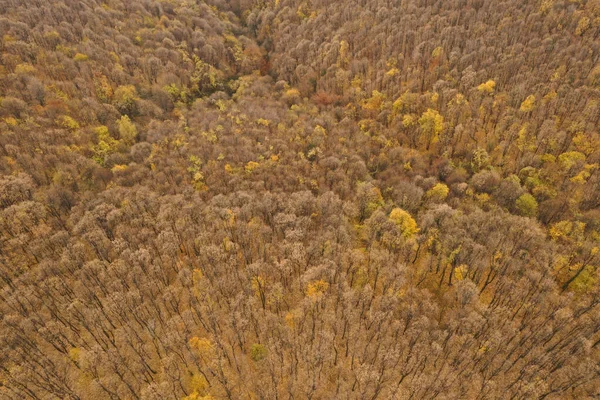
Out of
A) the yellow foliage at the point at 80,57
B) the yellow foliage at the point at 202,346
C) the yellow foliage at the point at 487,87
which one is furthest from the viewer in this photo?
the yellow foliage at the point at 80,57

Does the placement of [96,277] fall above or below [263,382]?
above

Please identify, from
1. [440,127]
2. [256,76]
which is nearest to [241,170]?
[440,127]

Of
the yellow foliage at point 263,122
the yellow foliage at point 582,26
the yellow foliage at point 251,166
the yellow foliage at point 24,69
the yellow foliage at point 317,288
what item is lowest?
the yellow foliage at point 317,288

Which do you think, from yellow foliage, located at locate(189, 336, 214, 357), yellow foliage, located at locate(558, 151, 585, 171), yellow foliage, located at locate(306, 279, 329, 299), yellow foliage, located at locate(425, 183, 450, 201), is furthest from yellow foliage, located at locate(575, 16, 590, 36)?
yellow foliage, located at locate(189, 336, 214, 357)

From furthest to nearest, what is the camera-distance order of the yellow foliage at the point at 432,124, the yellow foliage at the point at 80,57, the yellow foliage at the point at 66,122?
the yellow foliage at the point at 80,57 < the yellow foliage at the point at 432,124 < the yellow foliage at the point at 66,122

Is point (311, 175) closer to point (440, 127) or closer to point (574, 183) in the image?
point (440, 127)

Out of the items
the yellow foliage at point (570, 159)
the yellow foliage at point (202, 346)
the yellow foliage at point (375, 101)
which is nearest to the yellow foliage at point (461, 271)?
the yellow foliage at point (202, 346)

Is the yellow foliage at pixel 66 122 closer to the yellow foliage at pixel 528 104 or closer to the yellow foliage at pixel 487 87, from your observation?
the yellow foliage at pixel 487 87

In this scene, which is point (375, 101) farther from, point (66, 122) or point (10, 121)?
point (10, 121)
